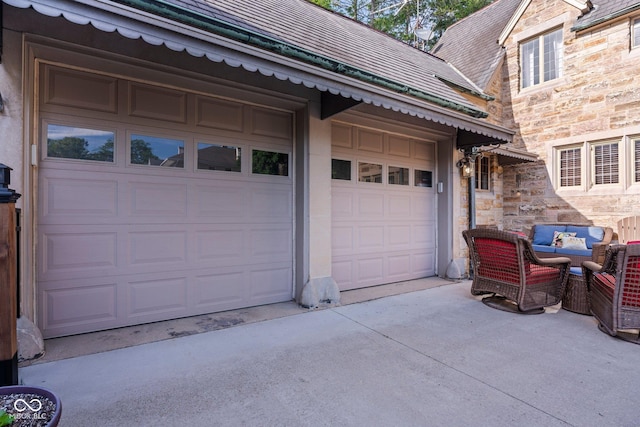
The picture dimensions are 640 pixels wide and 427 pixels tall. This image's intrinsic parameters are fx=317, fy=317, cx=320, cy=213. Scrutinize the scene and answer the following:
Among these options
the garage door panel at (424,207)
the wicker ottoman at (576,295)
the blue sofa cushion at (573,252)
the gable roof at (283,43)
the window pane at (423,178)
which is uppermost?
the gable roof at (283,43)

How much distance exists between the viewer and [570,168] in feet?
26.5

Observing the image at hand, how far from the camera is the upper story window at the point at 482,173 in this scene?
26.5 ft

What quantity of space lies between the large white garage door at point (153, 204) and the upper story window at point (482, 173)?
18.3ft

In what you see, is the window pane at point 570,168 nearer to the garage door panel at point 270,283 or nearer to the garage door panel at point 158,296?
the garage door panel at point 270,283

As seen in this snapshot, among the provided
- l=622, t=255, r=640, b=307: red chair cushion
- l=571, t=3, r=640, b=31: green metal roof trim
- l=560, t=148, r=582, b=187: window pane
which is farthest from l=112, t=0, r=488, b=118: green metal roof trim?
l=571, t=3, r=640, b=31: green metal roof trim

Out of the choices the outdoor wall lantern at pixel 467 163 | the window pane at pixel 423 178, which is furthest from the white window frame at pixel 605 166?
the window pane at pixel 423 178

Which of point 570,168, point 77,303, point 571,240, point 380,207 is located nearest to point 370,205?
point 380,207

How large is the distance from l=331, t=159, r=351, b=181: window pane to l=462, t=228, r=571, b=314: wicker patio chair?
6.86 ft

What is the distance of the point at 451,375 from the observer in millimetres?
2672

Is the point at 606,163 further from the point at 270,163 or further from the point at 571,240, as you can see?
the point at 270,163

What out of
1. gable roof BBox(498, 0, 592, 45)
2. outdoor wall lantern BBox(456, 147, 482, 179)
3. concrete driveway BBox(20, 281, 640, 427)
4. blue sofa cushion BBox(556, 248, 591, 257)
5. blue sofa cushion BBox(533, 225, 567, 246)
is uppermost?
gable roof BBox(498, 0, 592, 45)

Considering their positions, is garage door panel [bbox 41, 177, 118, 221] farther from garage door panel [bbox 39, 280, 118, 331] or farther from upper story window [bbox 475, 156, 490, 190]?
upper story window [bbox 475, 156, 490, 190]

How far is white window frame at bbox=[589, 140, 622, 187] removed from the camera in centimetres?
733

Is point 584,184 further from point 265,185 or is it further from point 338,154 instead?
point 265,185
